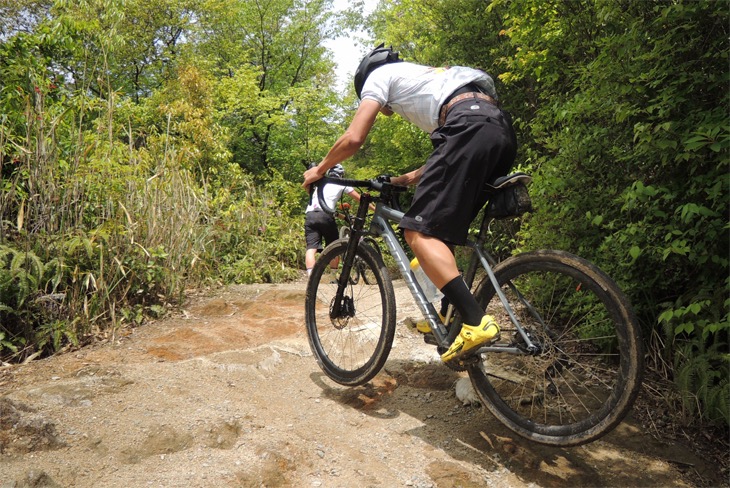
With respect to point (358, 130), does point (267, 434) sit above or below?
below

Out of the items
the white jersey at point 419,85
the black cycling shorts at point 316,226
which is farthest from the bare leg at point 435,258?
the black cycling shorts at point 316,226

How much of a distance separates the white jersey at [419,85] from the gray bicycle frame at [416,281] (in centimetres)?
58

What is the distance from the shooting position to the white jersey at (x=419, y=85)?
7.99ft

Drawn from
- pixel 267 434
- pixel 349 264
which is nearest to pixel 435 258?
pixel 349 264

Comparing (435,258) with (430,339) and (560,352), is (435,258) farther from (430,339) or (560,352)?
(560,352)

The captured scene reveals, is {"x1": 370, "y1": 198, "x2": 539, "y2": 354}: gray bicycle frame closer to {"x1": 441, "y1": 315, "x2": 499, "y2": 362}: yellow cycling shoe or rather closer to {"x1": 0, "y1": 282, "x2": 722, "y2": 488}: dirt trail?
{"x1": 441, "y1": 315, "x2": 499, "y2": 362}: yellow cycling shoe

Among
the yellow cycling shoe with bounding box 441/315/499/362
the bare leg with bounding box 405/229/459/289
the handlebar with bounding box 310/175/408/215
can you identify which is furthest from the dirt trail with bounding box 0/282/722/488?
the handlebar with bounding box 310/175/408/215

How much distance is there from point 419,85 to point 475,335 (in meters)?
1.27

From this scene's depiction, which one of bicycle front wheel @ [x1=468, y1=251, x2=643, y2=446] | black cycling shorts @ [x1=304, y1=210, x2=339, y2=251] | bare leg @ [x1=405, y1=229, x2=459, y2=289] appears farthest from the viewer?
black cycling shorts @ [x1=304, y1=210, x2=339, y2=251]

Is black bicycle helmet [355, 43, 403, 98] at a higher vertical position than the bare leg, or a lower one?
higher

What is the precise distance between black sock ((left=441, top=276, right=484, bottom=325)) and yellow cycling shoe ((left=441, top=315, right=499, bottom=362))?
0.03m

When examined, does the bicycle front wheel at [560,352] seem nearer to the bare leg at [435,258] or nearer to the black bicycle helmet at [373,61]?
the bare leg at [435,258]

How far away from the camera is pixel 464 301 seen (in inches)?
87.2

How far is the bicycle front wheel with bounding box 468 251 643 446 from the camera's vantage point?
192 centimetres
